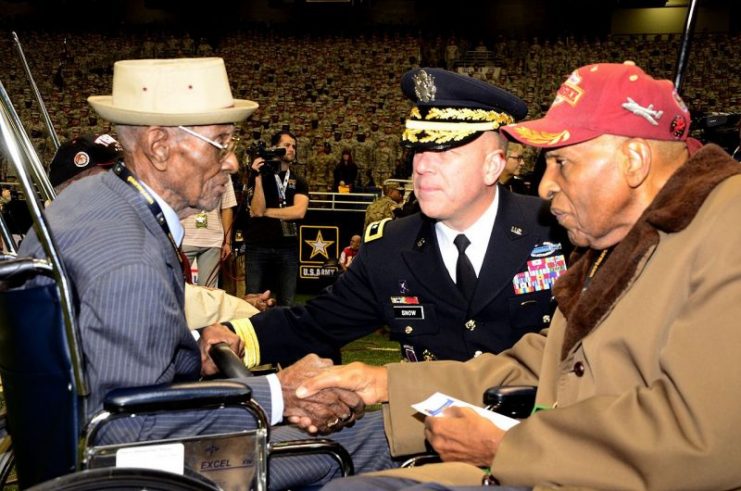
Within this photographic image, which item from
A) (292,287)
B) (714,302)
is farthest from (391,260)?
(292,287)

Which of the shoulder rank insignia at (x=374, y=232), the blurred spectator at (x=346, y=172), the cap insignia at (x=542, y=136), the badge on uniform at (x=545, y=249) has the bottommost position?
the blurred spectator at (x=346, y=172)

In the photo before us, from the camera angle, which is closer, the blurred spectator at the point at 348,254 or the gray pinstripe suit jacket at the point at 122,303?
the gray pinstripe suit jacket at the point at 122,303

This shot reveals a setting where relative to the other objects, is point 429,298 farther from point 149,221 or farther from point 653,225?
point 653,225

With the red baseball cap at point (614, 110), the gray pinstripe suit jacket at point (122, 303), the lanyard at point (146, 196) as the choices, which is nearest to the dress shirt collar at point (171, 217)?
the lanyard at point (146, 196)

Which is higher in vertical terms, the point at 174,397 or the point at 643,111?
the point at 643,111

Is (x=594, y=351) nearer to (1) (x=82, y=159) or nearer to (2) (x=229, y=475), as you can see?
(2) (x=229, y=475)

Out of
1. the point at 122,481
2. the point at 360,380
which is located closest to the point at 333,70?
the point at 360,380

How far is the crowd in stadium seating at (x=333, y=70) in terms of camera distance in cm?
2331

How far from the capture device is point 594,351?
7.38ft

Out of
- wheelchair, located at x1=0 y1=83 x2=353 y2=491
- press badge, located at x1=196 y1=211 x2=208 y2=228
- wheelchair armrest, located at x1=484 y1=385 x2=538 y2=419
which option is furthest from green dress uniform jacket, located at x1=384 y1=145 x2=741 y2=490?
press badge, located at x1=196 y1=211 x2=208 y2=228

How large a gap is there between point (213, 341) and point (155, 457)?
1.04 metres

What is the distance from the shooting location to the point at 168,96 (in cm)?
282

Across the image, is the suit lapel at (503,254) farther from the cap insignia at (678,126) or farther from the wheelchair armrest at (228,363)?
the cap insignia at (678,126)

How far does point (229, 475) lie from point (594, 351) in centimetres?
96
